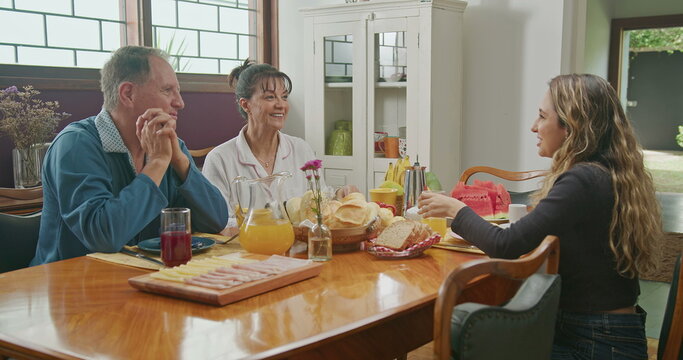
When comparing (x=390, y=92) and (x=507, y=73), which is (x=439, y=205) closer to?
(x=390, y=92)

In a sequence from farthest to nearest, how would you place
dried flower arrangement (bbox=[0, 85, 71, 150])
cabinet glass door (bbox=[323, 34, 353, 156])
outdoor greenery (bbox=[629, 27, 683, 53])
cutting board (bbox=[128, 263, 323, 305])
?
outdoor greenery (bbox=[629, 27, 683, 53]) < cabinet glass door (bbox=[323, 34, 353, 156]) < dried flower arrangement (bbox=[0, 85, 71, 150]) < cutting board (bbox=[128, 263, 323, 305])

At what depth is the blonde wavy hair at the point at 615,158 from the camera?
1.56 meters

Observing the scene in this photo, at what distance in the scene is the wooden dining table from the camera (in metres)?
1.08

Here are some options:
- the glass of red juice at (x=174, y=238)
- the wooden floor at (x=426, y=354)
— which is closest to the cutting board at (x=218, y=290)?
the glass of red juice at (x=174, y=238)

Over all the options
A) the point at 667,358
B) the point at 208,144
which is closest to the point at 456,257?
the point at 667,358

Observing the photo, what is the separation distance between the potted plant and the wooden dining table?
1772 mm

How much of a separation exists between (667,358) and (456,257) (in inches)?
21.5

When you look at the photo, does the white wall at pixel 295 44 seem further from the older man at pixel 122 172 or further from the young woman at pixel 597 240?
the young woman at pixel 597 240

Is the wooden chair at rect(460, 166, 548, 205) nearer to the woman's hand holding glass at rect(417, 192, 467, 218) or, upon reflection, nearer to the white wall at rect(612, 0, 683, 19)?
the woman's hand holding glass at rect(417, 192, 467, 218)

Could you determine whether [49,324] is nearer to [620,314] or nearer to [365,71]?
[620,314]

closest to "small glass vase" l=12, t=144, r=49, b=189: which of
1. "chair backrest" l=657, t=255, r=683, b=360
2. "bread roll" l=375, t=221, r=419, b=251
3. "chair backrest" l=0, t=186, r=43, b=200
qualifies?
"chair backrest" l=0, t=186, r=43, b=200

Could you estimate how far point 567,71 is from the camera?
4199 millimetres

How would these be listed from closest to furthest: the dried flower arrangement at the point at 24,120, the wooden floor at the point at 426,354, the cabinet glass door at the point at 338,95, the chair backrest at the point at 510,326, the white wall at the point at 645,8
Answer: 1. the chair backrest at the point at 510,326
2. the wooden floor at the point at 426,354
3. the dried flower arrangement at the point at 24,120
4. the cabinet glass door at the point at 338,95
5. the white wall at the point at 645,8

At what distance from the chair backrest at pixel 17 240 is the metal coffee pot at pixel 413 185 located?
119cm
